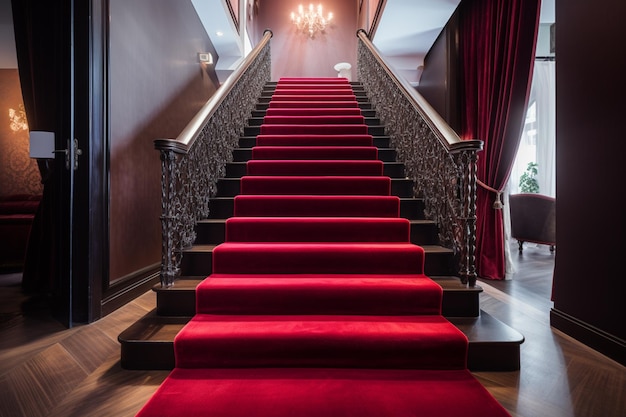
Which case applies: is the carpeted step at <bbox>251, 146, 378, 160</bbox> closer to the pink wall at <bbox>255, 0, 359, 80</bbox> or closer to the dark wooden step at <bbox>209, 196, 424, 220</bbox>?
the dark wooden step at <bbox>209, 196, 424, 220</bbox>

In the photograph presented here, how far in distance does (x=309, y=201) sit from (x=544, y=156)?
685 cm

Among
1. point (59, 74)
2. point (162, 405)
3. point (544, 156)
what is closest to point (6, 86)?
point (59, 74)

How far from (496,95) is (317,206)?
8.29 feet

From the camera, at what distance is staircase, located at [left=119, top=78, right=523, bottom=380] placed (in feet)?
6.09

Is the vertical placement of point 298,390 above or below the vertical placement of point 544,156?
below

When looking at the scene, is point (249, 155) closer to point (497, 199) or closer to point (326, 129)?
point (326, 129)

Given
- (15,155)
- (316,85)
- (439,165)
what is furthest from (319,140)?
(15,155)

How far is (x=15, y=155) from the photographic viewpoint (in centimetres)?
552

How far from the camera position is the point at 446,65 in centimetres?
480

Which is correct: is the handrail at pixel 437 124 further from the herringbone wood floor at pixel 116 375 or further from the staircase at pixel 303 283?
the herringbone wood floor at pixel 116 375

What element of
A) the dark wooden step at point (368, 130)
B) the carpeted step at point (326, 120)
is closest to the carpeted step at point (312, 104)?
the carpeted step at point (326, 120)

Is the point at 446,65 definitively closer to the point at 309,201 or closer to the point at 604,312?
the point at 309,201

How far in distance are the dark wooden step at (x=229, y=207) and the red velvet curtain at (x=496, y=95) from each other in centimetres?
126

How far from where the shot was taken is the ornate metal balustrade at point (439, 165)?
230 cm
